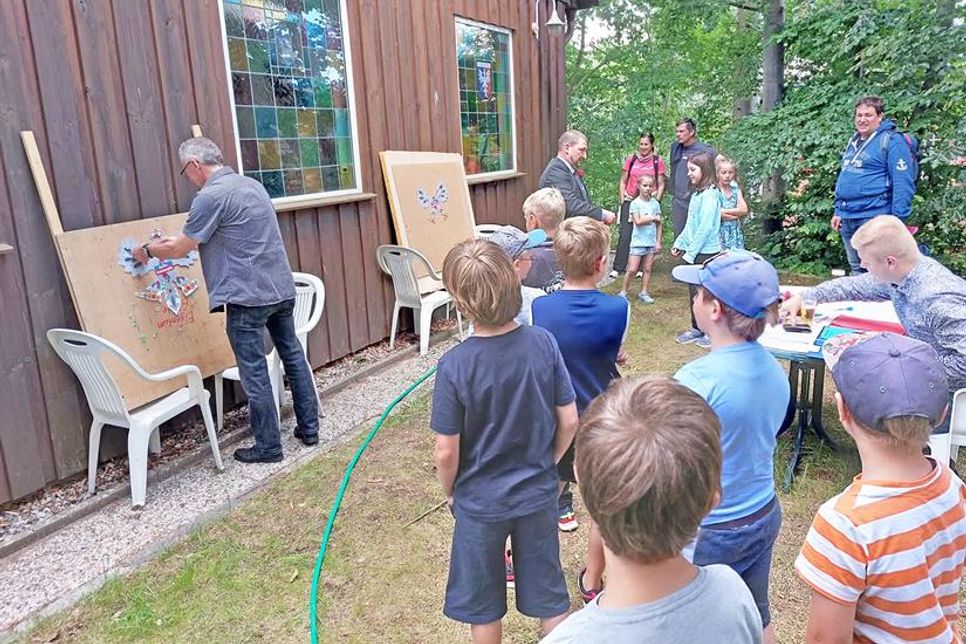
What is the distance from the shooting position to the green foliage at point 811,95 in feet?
21.8

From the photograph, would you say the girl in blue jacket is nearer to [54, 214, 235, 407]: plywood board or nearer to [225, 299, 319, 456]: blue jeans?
[225, 299, 319, 456]: blue jeans

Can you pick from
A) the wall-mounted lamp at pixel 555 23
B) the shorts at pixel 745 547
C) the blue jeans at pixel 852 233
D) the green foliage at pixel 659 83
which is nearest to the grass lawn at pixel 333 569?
the shorts at pixel 745 547

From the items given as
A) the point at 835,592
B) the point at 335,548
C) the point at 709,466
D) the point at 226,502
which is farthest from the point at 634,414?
the point at 226,502

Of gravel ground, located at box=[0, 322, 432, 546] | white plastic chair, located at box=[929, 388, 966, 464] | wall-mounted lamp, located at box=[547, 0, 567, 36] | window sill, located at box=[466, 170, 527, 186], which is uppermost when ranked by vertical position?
wall-mounted lamp, located at box=[547, 0, 567, 36]

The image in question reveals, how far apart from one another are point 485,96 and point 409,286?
2511 mm

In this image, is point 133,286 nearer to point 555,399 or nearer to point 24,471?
point 24,471

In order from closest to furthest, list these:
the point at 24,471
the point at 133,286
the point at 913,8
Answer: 1. the point at 24,471
2. the point at 133,286
3. the point at 913,8

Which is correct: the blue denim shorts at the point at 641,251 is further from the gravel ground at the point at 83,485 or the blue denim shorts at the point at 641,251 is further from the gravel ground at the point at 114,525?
the gravel ground at the point at 114,525

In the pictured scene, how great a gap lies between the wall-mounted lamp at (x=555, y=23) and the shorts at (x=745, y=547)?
6689mm

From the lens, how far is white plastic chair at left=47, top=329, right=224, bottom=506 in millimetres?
3115

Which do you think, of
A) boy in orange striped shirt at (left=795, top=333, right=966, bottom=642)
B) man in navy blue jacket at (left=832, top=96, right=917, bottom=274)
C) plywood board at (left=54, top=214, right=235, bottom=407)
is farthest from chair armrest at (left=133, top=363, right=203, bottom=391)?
man in navy blue jacket at (left=832, top=96, right=917, bottom=274)

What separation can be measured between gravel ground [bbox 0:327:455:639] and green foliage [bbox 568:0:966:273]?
5825 millimetres

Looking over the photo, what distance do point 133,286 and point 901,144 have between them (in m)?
5.23

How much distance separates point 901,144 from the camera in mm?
5230
